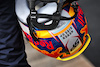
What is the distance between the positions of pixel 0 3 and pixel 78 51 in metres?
0.58

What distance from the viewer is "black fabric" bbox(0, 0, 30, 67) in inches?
28.9

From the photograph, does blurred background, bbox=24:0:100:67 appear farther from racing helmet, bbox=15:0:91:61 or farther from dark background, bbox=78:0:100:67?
racing helmet, bbox=15:0:91:61

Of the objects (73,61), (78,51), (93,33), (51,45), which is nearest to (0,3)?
(51,45)

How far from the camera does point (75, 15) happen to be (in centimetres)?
85

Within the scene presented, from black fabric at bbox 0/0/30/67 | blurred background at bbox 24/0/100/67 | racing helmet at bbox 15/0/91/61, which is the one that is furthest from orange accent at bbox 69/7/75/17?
blurred background at bbox 24/0/100/67

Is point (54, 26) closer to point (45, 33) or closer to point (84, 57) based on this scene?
point (45, 33)

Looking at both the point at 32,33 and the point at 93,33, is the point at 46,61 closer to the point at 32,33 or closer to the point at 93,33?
the point at 32,33

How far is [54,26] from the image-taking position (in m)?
0.79

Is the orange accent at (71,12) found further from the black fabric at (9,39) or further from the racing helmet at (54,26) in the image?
the black fabric at (9,39)

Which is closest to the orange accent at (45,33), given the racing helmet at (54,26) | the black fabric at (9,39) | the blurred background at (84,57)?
the racing helmet at (54,26)

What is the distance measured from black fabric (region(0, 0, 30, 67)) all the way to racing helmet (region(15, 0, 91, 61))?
0.28ft

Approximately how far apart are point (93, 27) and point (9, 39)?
0.85 metres

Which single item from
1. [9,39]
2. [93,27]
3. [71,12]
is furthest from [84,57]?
[9,39]

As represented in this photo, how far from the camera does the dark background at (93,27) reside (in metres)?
1.16
